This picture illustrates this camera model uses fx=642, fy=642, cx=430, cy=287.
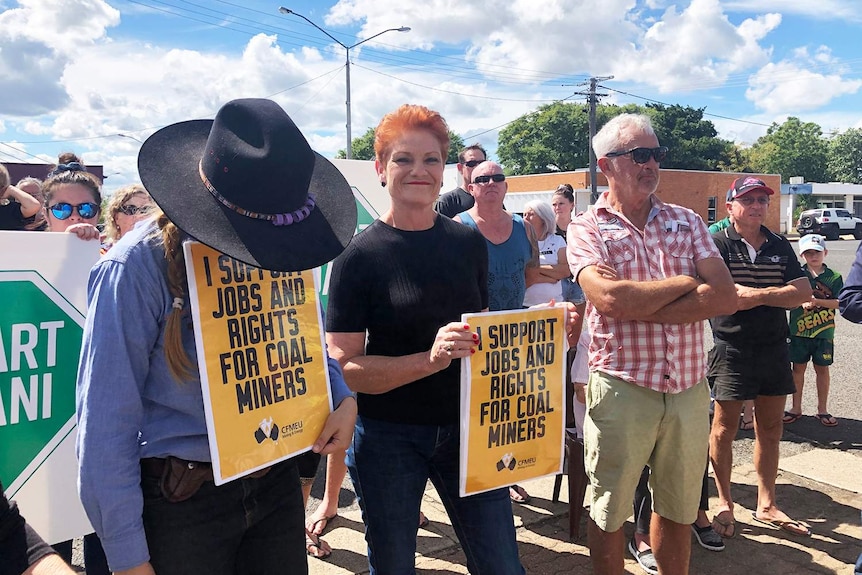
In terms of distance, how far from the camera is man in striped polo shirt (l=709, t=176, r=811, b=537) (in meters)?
3.84

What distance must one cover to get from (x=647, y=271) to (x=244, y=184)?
1.95 meters

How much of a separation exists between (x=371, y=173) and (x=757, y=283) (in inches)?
132

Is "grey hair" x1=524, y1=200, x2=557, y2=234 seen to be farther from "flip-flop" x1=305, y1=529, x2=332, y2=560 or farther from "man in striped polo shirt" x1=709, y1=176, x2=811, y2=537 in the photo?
"flip-flop" x1=305, y1=529, x2=332, y2=560

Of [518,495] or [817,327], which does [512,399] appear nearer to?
[518,495]

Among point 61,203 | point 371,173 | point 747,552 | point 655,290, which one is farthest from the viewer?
point 371,173

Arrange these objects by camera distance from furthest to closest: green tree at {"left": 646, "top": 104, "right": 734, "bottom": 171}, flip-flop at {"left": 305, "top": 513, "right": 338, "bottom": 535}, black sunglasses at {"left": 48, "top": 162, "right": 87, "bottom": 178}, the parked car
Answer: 1. green tree at {"left": 646, "top": 104, "right": 734, "bottom": 171}
2. the parked car
3. flip-flop at {"left": 305, "top": 513, "right": 338, "bottom": 535}
4. black sunglasses at {"left": 48, "top": 162, "right": 87, "bottom": 178}

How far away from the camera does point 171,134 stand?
1.66 m

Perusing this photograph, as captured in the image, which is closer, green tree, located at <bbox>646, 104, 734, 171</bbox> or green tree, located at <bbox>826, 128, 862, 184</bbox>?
green tree, located at <bbox>646, 104, 734, 171</bbox>

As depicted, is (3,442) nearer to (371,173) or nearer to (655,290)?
(655,290)

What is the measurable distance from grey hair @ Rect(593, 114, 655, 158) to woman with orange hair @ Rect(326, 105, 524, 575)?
36.7 inches

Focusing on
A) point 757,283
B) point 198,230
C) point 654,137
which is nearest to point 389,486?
point 198,230

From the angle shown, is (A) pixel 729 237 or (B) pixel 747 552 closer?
(B) pixel 747 552

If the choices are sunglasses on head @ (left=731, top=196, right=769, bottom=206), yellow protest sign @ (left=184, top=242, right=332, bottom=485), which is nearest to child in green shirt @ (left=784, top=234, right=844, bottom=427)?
sunglasses on head @ (left=731, top=196, right=769, bottom=206)

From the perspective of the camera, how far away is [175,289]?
1.58 m
